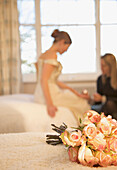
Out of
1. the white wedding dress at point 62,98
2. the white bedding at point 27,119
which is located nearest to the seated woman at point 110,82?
the white wedding dress at point 62,98

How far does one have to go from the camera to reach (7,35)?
2941mm

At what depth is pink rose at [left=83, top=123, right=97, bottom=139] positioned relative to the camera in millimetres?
551

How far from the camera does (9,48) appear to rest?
2.96m

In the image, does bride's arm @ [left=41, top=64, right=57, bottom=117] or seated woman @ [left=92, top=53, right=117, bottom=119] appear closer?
bride's arm @ [left=41, top=64, right=57, bottom=117]

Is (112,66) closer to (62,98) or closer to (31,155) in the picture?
(62,98)

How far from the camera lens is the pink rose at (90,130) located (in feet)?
1.81

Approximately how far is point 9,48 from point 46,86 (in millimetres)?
1652

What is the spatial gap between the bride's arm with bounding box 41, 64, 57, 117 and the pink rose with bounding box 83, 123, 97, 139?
91 centimetres

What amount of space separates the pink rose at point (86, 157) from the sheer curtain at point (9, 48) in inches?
97.1

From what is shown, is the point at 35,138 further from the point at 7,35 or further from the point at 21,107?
the point at 7,35

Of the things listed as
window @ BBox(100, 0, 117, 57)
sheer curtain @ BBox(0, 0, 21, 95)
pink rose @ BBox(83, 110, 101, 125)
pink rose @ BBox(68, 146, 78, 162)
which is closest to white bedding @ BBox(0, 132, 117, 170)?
pink rose @ BBox(68, 146, 78, 162)

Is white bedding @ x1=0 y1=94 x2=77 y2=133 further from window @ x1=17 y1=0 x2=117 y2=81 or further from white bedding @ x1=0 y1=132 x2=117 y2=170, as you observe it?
window @ x1=17 y1=0 x2=117 y2=81

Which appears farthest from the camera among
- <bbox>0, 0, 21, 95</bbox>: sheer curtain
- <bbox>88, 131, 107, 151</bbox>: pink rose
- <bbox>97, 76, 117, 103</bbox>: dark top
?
<bbox>0, 0, 21, 95</bbox>: sheer curtain

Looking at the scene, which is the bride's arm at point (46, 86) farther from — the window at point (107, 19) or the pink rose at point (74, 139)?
the window at point (107, 19)
